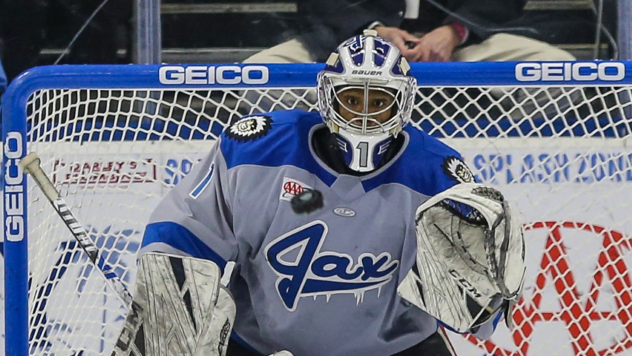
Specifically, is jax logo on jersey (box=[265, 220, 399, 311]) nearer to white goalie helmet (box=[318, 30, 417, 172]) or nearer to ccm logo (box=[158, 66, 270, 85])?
white goalie helmet (box=[318, 30, 417, 172])

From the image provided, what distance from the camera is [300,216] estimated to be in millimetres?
1761

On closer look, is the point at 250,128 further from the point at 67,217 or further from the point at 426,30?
the point at 426,30

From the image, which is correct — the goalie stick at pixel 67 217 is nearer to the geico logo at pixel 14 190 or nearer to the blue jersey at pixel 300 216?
the geico logo at pixel 14 190

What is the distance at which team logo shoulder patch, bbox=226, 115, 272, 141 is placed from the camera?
69.6 inches

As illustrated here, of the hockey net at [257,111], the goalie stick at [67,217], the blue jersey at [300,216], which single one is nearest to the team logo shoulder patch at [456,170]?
the blue jersey at [300,216]

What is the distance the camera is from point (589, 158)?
2.26m

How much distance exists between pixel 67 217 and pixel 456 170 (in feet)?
2.61

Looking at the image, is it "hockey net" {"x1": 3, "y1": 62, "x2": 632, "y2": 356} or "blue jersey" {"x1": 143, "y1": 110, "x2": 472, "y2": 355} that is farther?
"hockey net" {"x1": 3, "y1": 62, "x2": 632, "y2": 356}

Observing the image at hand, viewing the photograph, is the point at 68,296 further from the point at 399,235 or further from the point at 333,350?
the point at 399,235

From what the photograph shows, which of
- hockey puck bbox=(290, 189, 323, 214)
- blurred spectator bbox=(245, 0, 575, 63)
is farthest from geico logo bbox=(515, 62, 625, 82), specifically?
blurred spectator bbox=(245, 0, 575, 63)

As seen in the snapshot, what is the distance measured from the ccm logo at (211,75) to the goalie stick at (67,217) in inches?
12.0

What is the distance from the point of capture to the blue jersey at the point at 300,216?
1750 millimetres

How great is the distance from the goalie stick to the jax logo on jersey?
0.34m

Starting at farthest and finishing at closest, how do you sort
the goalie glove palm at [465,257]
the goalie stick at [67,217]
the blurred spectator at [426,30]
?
the blurred spectator at [426,30], the goalie stick at [67,217], the goalie glove palm at [465,257]
